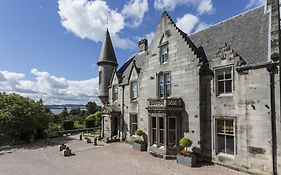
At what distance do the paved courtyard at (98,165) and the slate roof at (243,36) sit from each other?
7833 millimetres

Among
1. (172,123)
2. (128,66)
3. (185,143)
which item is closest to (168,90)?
(172,123)

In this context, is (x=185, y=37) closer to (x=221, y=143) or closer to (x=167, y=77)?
(x=167, y=77)

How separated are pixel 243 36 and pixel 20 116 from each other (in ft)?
86.7

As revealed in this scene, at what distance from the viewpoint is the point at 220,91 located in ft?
51.6

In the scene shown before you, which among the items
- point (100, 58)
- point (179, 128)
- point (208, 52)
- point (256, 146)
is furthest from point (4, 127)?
point (256, 146)

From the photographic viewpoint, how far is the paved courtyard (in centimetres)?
1441

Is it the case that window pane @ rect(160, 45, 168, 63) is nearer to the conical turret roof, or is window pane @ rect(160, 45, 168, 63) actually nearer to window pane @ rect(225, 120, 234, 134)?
window pane @ rect(225, 120, 234, 134)

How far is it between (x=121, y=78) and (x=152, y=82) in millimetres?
8066

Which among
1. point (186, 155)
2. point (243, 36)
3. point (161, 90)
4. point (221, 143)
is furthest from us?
point (161, 90)

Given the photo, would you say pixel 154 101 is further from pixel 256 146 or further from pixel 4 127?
pixel 4 127

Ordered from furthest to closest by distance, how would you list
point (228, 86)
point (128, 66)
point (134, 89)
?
point (128, 66) → point (134, 89) → point (228, 86)

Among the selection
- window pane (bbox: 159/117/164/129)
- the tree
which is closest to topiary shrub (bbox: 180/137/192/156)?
window pane (bbox: 159/117/164/129)

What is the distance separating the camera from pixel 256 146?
13242 millimetres

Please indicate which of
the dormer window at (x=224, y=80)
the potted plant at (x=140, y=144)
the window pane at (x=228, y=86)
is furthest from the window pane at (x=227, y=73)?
the potted plant at (x=140, y=144)
